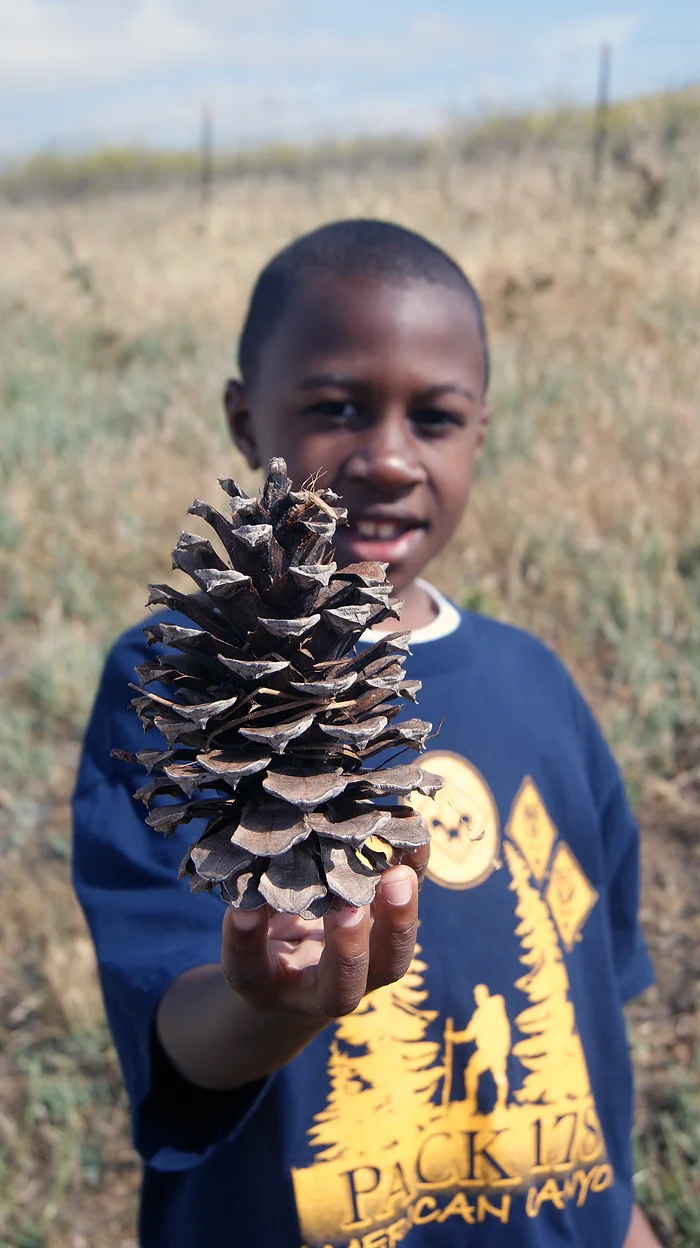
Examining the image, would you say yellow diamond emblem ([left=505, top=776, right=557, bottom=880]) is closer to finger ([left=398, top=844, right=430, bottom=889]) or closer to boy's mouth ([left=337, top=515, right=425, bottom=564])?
boy's mouth ([left=337, top=515, right=425, bottom=564])

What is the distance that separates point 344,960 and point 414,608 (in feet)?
2.94

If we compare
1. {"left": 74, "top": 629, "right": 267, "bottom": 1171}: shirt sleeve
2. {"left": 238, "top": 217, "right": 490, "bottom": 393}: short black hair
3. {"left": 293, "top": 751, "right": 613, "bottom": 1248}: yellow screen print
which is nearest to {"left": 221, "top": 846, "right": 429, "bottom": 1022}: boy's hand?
{"left": 74, "top": 629, "right": 267, "bottom": 1171}: shirt sleeve

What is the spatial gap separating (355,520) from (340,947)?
772 millimetres

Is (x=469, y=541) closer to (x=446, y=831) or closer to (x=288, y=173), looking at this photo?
(x=446, y=831)

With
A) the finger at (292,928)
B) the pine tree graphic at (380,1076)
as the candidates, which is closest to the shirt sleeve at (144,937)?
the pine tree graphic at (380,1076)

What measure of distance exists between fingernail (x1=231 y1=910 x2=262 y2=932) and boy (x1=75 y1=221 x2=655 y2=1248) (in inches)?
11.5

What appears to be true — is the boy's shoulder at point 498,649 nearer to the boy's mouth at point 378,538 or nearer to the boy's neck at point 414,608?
the boy's neck at point 414,608

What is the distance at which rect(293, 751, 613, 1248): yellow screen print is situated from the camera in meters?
1.37

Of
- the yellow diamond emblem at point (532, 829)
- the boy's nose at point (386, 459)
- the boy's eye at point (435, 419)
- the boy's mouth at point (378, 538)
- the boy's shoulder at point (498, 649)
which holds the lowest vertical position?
the yellow diamond emblem at point (532, 829)

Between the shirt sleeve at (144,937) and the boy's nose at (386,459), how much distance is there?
0.47m

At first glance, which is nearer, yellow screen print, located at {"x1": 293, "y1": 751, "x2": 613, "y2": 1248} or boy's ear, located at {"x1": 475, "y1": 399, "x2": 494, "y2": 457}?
yellow screen print, located at {"x1": 293, "y1": 751, "x2": 613, "y2": 1248}

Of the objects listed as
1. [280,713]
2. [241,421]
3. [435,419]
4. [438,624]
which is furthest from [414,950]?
[241,421]

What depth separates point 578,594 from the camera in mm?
4039

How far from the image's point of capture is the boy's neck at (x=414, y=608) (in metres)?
1.67
